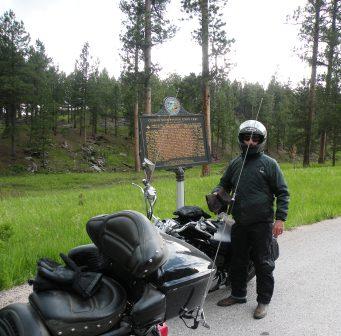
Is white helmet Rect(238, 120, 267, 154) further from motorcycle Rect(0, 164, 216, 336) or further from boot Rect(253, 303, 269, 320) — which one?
motorcycle Rect(0, 164, 216, 336)

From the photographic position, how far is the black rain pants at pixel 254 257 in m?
4.47

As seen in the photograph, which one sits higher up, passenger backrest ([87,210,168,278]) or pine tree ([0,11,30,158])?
pine tree ([0,11,30,158])

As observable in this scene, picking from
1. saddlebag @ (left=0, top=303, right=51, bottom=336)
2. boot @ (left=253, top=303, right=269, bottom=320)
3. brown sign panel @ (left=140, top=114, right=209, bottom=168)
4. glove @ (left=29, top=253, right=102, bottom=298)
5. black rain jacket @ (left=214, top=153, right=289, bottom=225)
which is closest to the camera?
saddlebag @ (left=0, top=303, right=51, bottom=336)

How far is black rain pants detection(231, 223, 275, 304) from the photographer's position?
447 cm

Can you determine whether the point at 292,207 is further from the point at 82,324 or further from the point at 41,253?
the point at 82,324

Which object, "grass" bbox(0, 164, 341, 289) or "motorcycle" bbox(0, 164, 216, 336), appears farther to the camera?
"grass" bbox(0, 164, 341, 289)

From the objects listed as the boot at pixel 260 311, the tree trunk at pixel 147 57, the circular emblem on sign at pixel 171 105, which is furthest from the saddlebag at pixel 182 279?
the tree trunk at pixel 147 57

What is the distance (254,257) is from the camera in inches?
181

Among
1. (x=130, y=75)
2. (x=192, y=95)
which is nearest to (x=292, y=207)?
(x=192, y=95)

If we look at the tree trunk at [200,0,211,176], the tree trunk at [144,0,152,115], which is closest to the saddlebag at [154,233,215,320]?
the tree trunk at [200,0,211,176]

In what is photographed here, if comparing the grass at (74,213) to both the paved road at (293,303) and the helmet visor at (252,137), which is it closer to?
the paved road at (293,303)

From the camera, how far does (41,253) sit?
234 inches

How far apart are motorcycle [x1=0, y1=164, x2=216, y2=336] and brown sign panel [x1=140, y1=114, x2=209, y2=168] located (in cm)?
336

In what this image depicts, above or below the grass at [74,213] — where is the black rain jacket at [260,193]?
above
